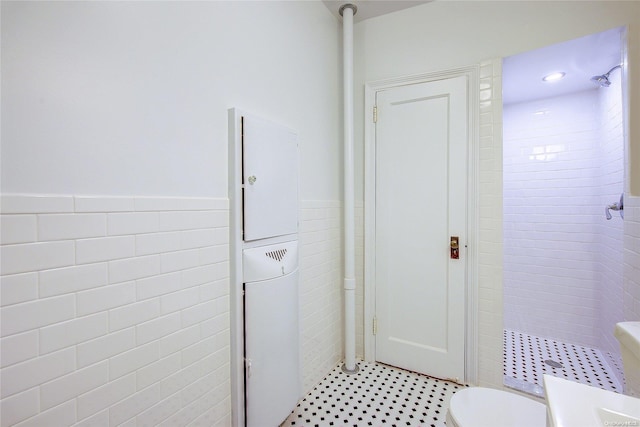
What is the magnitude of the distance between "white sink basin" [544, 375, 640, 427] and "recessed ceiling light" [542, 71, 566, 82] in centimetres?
221

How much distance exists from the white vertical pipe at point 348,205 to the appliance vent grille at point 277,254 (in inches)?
26.8

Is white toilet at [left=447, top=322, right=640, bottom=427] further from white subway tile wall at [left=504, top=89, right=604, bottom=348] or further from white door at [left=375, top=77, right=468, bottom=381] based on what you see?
white subway tile wall at [left=504, top=89, right=604, bottom=348]

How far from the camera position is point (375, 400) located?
182 centimetres

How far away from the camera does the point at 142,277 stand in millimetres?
1020

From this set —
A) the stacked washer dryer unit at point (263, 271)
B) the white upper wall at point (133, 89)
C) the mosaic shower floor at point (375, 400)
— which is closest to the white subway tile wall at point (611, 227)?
the mosaic shower floor at point (375, 400)

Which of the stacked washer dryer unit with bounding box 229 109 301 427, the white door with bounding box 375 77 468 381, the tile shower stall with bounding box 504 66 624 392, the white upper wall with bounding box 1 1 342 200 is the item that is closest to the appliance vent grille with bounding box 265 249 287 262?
the stacked washer dryer unit with bounding box 229 109 301 427

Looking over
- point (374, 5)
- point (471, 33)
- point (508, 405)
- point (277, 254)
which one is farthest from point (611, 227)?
point (277, 254)

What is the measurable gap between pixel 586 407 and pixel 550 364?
2.04 m

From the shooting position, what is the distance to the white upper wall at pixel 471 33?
5.26 ft

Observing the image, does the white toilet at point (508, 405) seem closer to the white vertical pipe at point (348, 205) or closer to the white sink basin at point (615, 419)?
the white sink basin at point (615, 419)

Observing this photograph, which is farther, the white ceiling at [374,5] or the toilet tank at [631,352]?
the white ceiling at [374,5]

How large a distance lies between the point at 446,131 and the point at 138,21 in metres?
1.73

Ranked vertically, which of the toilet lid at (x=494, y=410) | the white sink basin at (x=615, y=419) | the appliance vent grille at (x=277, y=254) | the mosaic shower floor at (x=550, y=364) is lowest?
the mosaic shower floor at (x=550, y=364)

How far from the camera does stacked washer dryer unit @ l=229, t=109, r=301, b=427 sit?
135 centimetres
